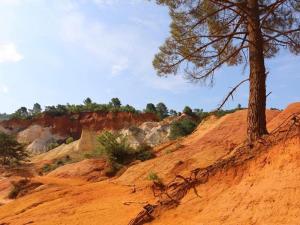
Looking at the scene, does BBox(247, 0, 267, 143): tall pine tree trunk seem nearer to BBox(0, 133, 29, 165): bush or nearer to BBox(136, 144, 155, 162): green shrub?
BBox(136, 144, 155, 162): green shrub

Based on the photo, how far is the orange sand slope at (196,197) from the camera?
7.51 meters

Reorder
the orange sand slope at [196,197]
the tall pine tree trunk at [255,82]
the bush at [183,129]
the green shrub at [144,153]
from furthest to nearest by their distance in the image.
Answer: the bush at [183,129] → the green shrub at [144,153] → the tall pine tree trunk at [255,82] → the orange sand slope at [196,197]

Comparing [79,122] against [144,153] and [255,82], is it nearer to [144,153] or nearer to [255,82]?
[144,153]

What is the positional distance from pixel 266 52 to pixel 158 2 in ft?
13.8

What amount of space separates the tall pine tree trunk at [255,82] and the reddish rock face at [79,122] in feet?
161

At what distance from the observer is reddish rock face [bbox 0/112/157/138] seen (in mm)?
60906

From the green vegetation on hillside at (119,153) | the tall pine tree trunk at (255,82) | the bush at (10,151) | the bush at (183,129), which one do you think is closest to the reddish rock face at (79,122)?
the bush at (10,151)

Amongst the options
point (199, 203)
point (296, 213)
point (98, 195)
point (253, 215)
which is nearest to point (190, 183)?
point (199, 203)

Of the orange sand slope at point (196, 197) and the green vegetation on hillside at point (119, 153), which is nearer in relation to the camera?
the orange sand slope at point (196, 197)

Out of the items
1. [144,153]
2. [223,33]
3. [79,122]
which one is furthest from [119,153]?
[79,122]

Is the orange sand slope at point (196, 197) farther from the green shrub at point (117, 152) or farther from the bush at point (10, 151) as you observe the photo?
the bush at point (10, 151)

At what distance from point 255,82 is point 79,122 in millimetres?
57019

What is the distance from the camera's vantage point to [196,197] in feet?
29.7

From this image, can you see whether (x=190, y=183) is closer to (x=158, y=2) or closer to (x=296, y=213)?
(x=296, y=213)
